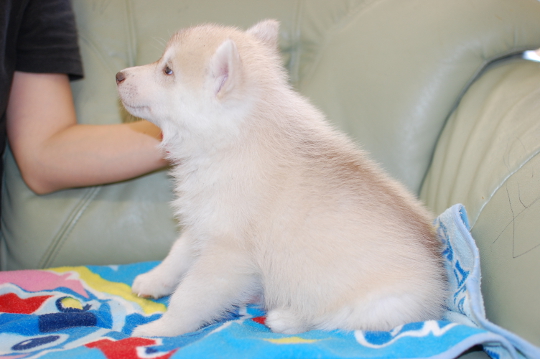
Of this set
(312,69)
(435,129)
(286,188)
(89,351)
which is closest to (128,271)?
(89,351)

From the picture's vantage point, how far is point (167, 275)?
1.38 m

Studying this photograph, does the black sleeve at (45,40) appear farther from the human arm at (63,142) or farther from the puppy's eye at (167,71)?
the puppy's eye at (167,71)

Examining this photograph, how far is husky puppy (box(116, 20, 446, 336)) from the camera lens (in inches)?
42.2

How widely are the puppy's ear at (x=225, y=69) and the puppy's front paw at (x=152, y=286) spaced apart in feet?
2.07

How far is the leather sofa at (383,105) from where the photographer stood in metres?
1.16

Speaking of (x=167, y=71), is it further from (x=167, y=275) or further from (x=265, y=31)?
(x=167, y=275)

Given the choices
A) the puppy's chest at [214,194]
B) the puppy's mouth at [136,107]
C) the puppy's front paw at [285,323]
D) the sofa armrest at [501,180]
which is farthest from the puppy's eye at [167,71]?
the sofa armrest at [501,180]

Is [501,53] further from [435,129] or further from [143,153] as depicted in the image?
[143,153]

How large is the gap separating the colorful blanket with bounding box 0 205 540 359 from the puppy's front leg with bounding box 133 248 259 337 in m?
0.05

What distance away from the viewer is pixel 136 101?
4.16 feet

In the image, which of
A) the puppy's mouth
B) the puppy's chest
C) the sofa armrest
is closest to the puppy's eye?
the puppy's mouth

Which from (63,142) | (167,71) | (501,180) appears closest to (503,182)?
(501,180)

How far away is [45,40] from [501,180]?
171cm

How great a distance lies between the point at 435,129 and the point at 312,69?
553mm
